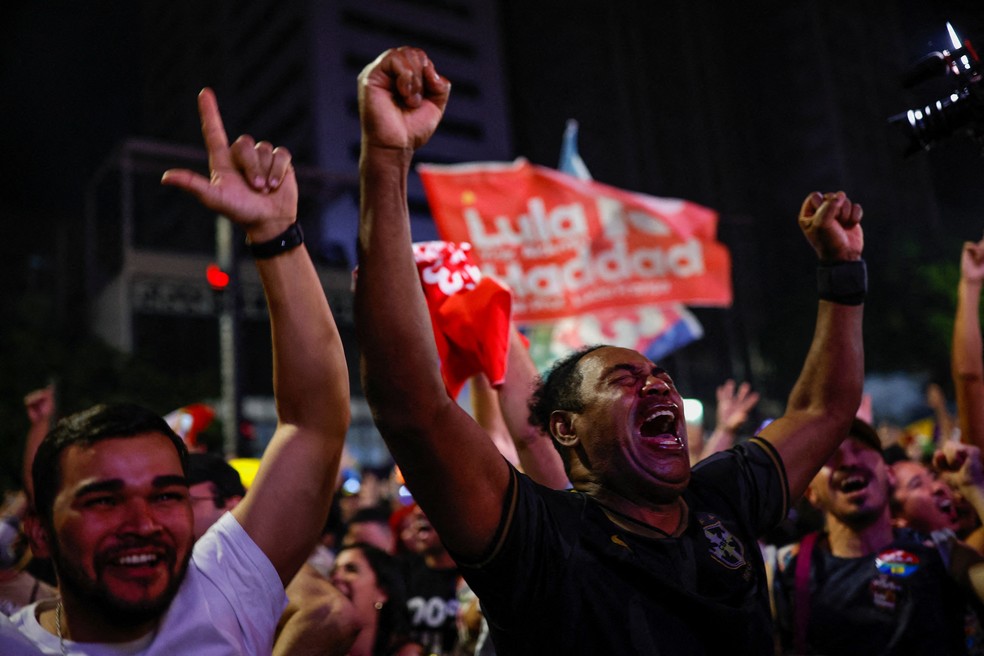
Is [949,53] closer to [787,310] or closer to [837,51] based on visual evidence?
[787,310]

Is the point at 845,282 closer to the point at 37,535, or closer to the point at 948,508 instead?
the point at 948,508

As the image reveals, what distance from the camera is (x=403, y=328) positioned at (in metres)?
1.92

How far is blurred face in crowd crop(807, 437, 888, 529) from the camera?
3.81 m

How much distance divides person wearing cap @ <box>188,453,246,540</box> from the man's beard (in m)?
1.15

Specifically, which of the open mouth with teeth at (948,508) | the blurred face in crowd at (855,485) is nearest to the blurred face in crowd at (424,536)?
the blurred face in crowd at (855,485)

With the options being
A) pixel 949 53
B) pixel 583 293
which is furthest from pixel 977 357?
pixel 583 293

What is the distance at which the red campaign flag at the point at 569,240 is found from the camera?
848 cm

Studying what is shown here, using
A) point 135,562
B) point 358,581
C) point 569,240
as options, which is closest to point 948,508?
point 358,581

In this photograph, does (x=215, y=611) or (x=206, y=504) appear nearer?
(x=215, y=611)

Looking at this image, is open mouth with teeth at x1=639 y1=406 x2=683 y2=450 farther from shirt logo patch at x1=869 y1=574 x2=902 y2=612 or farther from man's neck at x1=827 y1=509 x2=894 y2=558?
man's neck at x1=827 y1=509 x2=894 y2=558

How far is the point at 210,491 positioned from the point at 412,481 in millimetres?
1620

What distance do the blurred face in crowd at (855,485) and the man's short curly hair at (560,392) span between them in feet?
5.17

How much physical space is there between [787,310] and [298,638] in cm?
3603

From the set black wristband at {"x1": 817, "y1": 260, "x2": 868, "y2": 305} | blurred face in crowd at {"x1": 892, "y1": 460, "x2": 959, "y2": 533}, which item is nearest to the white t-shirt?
black wristband at {"x1": 817, "y1": 260, "x2": 868, "y2": 305}
